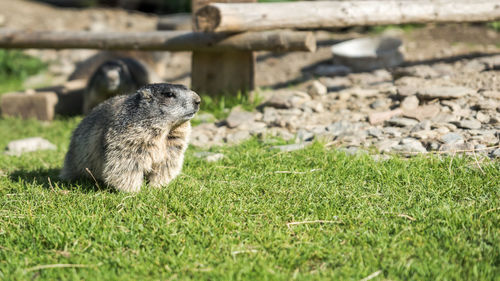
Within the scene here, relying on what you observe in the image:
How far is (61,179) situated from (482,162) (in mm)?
3807

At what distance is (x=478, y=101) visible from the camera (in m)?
5.41

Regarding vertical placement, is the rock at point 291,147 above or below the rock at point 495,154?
below

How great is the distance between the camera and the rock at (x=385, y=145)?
4859mm

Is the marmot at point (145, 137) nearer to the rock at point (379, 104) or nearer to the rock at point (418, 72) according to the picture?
the rock at point (379, 104)

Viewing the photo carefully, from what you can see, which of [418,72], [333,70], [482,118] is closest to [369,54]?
[333,70]

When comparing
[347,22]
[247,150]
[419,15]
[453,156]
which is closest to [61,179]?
[247,150]

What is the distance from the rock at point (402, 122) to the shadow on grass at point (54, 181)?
3068 mm

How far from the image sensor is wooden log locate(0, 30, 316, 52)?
6.37 metres

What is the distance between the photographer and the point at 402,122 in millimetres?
5363

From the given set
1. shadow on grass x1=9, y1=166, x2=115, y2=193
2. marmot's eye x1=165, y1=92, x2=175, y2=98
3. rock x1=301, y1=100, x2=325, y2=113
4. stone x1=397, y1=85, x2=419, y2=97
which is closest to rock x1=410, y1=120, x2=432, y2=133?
stone x1=397, y1=85, x2=419, y2=97

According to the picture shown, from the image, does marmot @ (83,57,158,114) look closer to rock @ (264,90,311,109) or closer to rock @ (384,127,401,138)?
rock @ (264,90,311,109)

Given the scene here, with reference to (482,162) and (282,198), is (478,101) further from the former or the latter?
(282,198)

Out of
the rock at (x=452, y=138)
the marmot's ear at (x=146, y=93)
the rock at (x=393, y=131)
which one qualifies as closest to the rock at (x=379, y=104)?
the rock at (x=393, y=131)

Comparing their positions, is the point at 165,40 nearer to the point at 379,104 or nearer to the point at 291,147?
the point at 291,147
